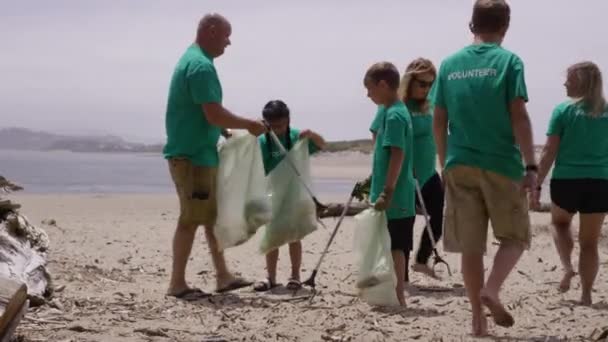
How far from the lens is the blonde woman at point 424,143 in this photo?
22.5 ft

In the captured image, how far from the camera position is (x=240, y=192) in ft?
22.1

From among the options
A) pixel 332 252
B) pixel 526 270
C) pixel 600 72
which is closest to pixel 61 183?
pixel 332 252

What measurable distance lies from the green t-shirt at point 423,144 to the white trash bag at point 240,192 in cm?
117

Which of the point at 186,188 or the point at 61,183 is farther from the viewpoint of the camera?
the point at 61,183

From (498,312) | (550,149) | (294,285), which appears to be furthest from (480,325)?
(294,285)

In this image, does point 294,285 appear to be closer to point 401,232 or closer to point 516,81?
point 401,232

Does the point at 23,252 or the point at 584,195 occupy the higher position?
the point at 584,195

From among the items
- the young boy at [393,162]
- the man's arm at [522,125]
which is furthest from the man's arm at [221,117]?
the man's arm at [522,125]

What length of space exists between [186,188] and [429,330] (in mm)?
2060


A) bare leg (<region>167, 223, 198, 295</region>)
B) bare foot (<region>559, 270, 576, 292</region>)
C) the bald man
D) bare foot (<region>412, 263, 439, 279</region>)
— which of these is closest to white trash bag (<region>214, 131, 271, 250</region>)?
the bald man

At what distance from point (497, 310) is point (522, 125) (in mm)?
963

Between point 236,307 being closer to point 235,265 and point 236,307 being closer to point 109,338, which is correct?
point 109,338

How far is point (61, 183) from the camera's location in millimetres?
25266

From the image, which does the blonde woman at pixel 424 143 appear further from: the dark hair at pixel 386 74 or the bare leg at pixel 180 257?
the bare leg at pixel 180 257
